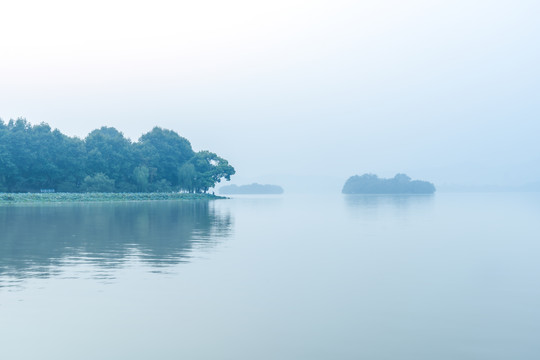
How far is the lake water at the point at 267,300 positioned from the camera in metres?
8.85

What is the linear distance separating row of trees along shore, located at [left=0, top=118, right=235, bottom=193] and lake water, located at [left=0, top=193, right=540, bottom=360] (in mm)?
76761

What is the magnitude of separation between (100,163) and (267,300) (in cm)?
9761

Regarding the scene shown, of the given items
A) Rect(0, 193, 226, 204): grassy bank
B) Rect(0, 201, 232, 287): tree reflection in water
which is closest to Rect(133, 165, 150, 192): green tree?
Rect(0, 193, 226, 204): grassy bank

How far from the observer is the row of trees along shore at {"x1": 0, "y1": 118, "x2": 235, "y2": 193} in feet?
305

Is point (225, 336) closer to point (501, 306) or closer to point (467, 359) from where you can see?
point (467, 359)

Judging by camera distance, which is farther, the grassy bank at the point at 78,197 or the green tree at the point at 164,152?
the green tree at the point at 164,152

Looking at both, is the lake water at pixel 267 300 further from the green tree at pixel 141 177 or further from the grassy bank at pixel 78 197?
the green tree at pixel 141 177

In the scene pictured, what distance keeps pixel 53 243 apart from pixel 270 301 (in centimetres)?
1517

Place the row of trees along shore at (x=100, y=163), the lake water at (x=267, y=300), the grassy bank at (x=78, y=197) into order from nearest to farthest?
1. the lake water at (x=267, y=300)
2. the grassy bank at (x=78, y=197)
3. the row of trees along shore at (x=100, y=163)

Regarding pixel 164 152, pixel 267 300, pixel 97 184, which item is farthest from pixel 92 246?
pixel 164 152

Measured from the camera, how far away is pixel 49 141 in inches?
3841

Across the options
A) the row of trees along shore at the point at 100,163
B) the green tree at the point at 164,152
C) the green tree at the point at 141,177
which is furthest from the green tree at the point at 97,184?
the green tree at the point at 164,152

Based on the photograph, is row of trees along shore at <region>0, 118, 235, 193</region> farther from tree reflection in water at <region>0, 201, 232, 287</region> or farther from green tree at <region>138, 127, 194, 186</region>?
tree reflection in water at <region>0, 201, 232, 287</region>

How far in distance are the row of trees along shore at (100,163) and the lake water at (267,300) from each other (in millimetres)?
76761
